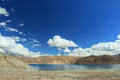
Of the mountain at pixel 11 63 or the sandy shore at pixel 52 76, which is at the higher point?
the mountain at pixel 11 63

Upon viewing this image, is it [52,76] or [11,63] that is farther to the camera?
Answer: [11,63]

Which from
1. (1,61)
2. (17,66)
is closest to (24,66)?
(17,66)

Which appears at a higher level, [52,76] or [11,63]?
[11,63]

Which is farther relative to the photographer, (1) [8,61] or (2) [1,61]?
(1) [8,61]

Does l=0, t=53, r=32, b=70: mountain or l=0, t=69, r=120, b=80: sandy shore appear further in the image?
l=0, t=53, r=32, b=70: mountain

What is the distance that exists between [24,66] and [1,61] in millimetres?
9253

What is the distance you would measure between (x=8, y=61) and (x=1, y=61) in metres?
5.06

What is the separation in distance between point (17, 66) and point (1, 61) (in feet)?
22.1

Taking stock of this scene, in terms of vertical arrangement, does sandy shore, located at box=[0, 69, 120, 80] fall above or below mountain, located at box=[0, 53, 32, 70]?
below

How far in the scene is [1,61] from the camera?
241ft

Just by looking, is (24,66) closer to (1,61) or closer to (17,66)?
(17,66)

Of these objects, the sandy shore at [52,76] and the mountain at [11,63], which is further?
the mountain at [11,63]

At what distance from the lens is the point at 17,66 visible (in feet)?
255
